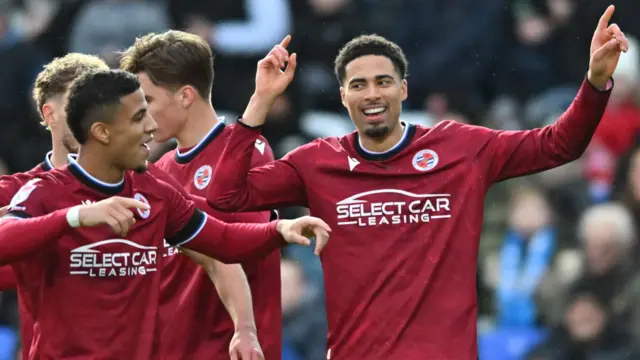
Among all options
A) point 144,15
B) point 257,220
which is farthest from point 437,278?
point 144,15

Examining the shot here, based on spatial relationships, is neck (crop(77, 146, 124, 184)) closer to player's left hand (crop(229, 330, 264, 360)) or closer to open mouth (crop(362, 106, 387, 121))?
player's left hand (crop(229, 330, 264, 360))

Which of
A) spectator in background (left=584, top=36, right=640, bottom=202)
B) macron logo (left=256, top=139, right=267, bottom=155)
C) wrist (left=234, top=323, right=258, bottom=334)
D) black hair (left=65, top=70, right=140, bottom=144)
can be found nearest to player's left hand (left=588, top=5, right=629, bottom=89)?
macron logo (left=256, top=139, right=267, bottom=155)

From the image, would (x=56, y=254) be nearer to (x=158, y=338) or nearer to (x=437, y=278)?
(x=158, y=338)

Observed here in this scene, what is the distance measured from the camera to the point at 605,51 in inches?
290

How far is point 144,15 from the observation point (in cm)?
1416

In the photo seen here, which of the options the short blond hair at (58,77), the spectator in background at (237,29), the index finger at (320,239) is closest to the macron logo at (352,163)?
the index finger at (320,239)

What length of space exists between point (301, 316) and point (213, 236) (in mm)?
4782

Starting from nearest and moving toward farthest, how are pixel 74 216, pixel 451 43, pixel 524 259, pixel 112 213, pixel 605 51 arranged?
pixel 112 213, pixel 74 216, pixel 605 51, pixel 524 259, pixel 451 43

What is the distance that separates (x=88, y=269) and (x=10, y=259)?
418 millimetres

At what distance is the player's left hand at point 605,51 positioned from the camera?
737 centimetres

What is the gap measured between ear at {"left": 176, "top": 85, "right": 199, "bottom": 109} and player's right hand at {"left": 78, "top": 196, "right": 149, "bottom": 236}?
5.91 ft

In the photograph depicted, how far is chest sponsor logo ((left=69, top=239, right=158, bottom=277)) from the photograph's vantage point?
23.3ft

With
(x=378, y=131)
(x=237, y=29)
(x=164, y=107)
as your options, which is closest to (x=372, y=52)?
(x=378, y=131)

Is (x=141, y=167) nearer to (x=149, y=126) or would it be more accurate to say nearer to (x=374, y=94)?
→ (x=149, y=126)
